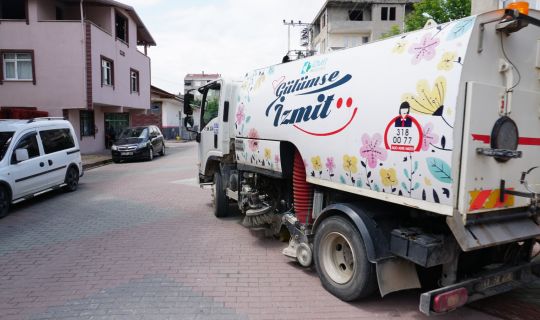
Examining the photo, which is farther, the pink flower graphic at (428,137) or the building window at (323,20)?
the building window at (323,20)

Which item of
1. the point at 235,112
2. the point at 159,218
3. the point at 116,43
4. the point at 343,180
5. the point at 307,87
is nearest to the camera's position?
the point at 343,180

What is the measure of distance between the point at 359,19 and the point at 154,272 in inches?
1794

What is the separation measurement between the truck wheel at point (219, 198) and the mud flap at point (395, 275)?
4508 millimetres

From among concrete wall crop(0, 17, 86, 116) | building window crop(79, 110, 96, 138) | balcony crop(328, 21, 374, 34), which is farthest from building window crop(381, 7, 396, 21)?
concrete wall crop(0, 17, 86, 116)

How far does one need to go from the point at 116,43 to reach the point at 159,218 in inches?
750

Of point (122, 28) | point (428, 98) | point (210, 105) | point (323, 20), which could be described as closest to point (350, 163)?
point (428, 98)

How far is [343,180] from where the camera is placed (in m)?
4.24

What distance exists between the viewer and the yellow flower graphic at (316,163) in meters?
4.58

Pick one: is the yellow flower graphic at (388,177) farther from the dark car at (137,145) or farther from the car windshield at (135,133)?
the car windshield at (135,133)

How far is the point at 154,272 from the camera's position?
204 inches

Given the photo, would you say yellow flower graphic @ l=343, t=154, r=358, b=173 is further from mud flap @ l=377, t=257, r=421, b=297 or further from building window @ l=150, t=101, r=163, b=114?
building window @ l=150, t=101, r=163, b=114

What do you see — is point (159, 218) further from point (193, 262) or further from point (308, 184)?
point (308, 184)

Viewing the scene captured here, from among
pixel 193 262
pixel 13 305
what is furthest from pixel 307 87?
pixel 13 305

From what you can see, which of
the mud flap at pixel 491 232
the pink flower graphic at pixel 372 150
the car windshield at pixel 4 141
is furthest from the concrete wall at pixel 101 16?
the mud flap at pixel 491 232
